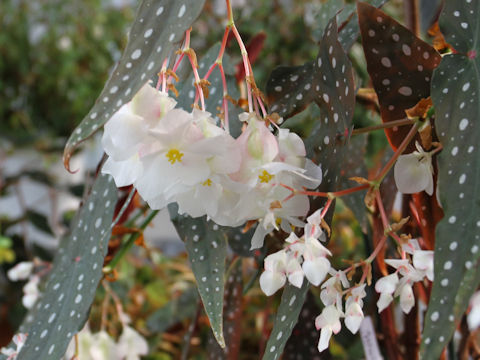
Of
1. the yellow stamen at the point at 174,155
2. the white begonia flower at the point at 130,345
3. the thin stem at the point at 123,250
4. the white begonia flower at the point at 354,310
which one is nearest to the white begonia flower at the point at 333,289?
the white begonia flower at the point at 354,310

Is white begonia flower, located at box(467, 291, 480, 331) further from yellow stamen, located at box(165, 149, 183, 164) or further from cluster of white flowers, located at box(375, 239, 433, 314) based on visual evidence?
yellow stamen, located at box(165, 149, 183, 164)

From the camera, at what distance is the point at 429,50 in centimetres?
37

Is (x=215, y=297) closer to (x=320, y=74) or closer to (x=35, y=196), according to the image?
(x=320, y=74)

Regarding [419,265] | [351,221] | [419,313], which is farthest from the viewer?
[351,221]

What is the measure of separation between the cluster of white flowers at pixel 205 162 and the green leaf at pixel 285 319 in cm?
4

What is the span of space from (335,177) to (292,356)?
0.98 feet

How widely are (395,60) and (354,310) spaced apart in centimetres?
17

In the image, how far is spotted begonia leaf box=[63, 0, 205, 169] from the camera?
0.29 m

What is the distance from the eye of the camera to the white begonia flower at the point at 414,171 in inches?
13.3

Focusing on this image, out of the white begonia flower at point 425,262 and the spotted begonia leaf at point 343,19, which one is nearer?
the white begonia flower at point 425,262

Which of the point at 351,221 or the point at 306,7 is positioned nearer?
the point at 351,221

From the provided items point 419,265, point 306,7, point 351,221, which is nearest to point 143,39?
point 419,265

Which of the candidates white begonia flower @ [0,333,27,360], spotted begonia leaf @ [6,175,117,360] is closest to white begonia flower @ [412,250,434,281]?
spotted begonia leaf @ [6,175,117,360]

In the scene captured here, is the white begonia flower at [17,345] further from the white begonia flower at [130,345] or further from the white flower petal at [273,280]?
the white flower petal at [273,280]
